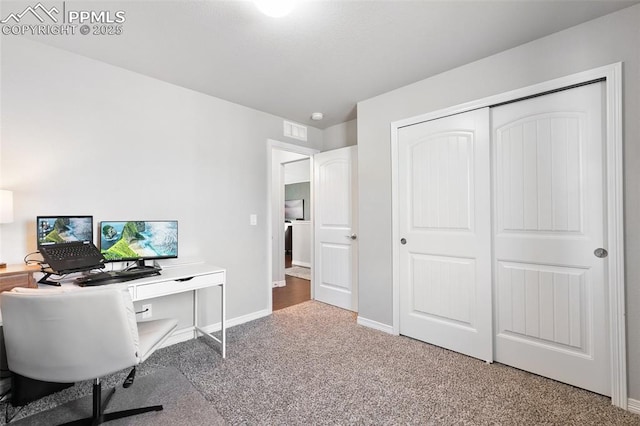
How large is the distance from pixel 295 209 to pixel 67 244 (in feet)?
17.8

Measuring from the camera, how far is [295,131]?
3.70 metres

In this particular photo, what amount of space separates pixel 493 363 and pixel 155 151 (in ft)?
10.8

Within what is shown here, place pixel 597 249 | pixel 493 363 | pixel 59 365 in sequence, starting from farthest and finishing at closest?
pixel 493 363 → pixel 597 249 → pixel 59 365

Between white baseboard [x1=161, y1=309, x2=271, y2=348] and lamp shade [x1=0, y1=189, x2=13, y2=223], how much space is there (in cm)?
133

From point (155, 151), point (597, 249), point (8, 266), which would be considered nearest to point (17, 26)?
point (155, 151)

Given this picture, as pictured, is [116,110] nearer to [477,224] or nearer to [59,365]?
[59,365]

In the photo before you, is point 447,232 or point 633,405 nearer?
point 633,405

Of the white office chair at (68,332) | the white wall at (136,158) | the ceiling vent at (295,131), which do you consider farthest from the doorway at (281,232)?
the white office chair at (68,332)

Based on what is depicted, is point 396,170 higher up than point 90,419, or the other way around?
point 396,170

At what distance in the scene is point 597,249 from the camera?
182 centimetres

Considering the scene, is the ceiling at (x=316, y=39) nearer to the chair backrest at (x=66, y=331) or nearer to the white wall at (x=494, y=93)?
the white wall at (x=494, y=93)

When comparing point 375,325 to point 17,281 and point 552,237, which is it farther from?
point 17,281

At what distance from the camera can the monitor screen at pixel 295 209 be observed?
280 inches

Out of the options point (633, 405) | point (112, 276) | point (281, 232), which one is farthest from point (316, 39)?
point (281, 232)
